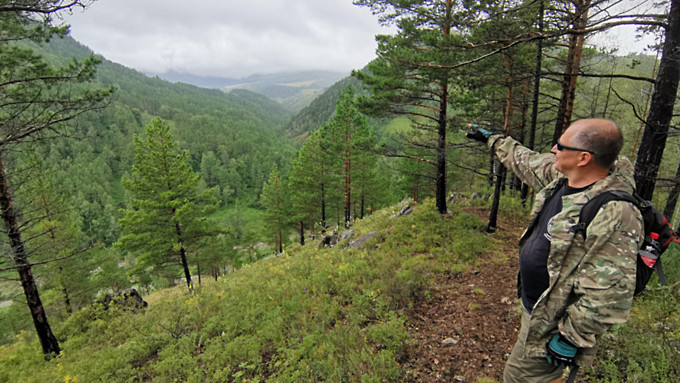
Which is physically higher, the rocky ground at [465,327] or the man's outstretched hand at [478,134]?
the man's outstretched hand at [478,134]

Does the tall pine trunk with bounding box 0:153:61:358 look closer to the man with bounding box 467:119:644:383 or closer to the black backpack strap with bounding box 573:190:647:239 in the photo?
the man with bounding box 467:119:644:383

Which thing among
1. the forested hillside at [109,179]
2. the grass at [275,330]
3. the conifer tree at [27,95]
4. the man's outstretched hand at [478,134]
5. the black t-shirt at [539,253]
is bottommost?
the forested hillside at [109,179]

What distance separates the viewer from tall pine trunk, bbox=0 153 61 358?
284 inches

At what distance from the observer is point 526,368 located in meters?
2.47

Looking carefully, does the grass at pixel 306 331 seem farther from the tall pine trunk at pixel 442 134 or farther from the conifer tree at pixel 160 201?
the conifer tree at pixel 160 201

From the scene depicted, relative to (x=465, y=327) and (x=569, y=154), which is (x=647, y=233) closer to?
(x=569, y=154)

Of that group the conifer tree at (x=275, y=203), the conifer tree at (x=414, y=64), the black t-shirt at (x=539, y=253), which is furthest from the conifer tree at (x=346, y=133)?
the black t-shirt at (x=539, y=253)

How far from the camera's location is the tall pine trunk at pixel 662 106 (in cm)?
364

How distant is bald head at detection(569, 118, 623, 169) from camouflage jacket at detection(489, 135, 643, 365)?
0.44 feet

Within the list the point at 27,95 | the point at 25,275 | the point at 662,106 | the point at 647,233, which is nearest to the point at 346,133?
the point at 27,95

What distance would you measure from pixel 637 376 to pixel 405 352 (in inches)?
114

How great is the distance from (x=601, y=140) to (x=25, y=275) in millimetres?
12617

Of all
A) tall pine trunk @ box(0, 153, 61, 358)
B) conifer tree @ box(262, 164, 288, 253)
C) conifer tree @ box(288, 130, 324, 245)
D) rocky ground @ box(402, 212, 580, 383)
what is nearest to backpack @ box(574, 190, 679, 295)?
rocky ground @ box(402, 212, 580, 383)

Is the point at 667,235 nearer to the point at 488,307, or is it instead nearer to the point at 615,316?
the point at 615,316
